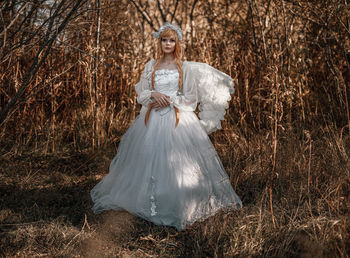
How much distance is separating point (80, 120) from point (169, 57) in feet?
5.82

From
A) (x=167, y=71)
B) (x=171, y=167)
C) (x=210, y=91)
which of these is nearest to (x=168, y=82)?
(x=167, y=71)

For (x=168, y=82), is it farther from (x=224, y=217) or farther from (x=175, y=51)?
(x=224, y=217)

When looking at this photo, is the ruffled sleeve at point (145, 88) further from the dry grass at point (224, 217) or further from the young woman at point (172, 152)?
the dry grass at point (224, 217)

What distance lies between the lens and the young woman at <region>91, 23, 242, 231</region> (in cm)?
226

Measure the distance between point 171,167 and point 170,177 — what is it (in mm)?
76

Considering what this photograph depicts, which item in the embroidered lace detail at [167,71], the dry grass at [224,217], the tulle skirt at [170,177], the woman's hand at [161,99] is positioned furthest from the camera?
the embroidered lace detail at [167,71]

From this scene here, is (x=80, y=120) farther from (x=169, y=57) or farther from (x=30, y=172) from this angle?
(x=169, y=57)

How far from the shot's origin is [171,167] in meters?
2.29

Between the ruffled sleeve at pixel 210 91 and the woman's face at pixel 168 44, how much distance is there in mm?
195

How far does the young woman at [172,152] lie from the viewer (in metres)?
2.26

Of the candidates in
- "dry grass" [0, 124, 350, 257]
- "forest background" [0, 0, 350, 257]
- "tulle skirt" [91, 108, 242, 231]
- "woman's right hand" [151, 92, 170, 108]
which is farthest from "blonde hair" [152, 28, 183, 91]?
"dry grass" [0, 124, 350, 257]

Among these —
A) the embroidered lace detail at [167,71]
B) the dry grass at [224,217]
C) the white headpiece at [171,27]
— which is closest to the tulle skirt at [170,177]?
the dry grass at [224,217]

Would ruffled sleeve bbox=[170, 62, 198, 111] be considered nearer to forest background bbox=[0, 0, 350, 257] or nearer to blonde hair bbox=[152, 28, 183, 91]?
blonde hair bbox=[152, 28, 183, 91]

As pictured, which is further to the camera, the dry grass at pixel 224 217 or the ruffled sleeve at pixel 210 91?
the ruffled sleeve at pixel 210 91
